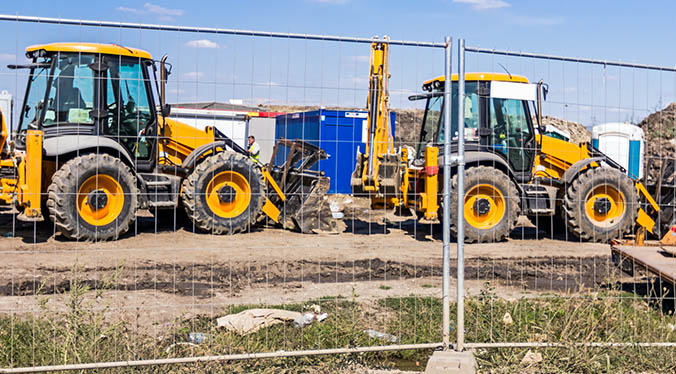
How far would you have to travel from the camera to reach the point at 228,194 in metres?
13.2

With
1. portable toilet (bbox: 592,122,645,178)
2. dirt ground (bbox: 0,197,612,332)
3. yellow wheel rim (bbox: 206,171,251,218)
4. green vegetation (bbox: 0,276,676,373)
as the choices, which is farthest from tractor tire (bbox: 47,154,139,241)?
portable toilet (bbox: 592,122,645,178)

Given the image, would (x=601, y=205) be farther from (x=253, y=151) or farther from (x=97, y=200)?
(x=97, y=200)

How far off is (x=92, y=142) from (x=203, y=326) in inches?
247

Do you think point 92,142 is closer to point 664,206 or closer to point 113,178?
point 113,178

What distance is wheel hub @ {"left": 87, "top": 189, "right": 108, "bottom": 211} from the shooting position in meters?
11.9

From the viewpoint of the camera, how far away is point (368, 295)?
27.3ft

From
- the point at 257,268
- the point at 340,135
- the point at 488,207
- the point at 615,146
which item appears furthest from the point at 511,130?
the point at 340,135

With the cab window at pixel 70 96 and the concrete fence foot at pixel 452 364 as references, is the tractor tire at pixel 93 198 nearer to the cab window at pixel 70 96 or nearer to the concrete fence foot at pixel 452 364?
the cab window at pixel 70 96

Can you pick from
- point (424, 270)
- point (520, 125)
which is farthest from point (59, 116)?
point (520, 125)

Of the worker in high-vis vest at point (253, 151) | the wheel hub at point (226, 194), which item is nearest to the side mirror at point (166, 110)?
the wheel hub at point (226, 194)

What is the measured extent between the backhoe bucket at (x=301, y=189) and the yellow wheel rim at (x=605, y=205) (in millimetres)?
4356

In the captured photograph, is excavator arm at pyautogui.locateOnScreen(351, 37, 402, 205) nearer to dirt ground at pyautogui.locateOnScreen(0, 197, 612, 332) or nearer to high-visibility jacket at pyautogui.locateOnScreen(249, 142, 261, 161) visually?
dirt ground at pyautogui.locateOnScreen(0, 197, 612, 332)

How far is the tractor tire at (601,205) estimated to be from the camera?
13.0 meters

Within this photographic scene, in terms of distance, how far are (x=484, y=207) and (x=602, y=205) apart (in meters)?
2.07
